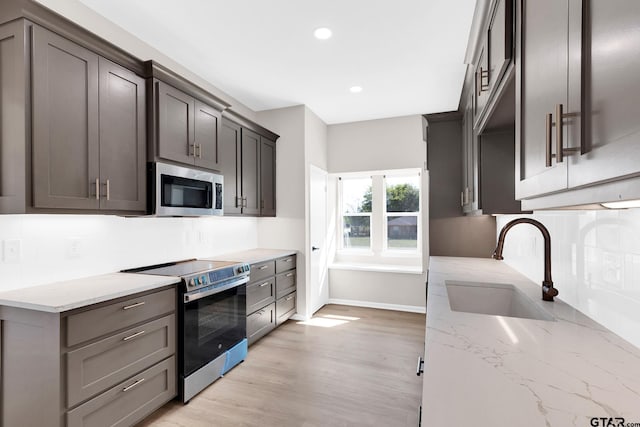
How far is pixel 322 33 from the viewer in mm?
2471

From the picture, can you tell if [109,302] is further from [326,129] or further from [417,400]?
[326,129]

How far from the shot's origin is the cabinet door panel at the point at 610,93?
45cm

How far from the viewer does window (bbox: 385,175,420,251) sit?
4.67 metres

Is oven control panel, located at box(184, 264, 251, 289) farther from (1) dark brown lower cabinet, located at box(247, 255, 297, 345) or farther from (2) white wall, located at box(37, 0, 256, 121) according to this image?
(2) white wall, located at box(37, 0, 256, 121)

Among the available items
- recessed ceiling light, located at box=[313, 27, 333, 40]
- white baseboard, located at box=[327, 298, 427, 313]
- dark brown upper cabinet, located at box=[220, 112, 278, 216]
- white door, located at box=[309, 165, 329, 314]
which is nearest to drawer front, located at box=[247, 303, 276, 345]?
white door, located at box=[309, 165, 329, 314]

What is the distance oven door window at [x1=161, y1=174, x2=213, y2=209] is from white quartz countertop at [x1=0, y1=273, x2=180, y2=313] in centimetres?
60

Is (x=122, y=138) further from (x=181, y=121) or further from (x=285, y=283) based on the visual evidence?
(x=285, y=283)

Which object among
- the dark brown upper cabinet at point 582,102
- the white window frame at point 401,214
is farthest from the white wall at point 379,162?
the dark brown upper cabinet at point 582,102

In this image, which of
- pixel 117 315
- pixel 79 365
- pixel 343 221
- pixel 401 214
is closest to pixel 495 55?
pixel 117 315

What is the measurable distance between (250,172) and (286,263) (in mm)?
1201

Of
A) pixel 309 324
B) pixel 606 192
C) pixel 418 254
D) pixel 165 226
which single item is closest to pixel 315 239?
pixel 309 324

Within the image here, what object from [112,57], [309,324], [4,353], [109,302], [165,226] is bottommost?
[309,324]

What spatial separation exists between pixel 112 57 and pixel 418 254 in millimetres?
4212

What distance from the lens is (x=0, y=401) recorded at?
167cm
